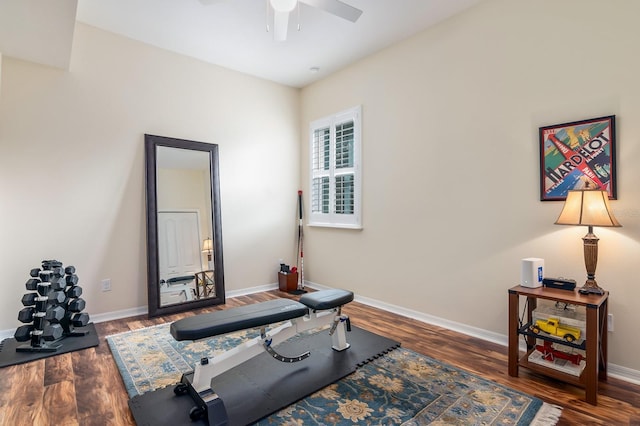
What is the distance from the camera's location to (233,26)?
3.25m

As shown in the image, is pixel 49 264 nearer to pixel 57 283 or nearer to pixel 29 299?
pixel 57 283

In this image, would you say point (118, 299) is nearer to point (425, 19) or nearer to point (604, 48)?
point (425, 19)

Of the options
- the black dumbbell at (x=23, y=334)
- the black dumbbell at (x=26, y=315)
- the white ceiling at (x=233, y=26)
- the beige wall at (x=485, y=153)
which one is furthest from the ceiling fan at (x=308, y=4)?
the black dumbbell at (x=23, y=334)

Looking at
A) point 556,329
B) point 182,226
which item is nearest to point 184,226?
point 182,226

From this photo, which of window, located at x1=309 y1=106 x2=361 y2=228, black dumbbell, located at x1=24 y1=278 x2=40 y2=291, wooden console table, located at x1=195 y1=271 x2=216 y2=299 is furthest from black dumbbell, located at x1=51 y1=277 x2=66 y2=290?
window, located at x1=309 y1=106 x2=361 y2=228

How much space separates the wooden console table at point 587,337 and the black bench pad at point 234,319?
4.57 feet

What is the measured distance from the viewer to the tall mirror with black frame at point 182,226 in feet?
11.8

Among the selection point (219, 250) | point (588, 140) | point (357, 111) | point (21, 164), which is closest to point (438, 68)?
point (357, 111)

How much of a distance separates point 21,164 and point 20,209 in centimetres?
40

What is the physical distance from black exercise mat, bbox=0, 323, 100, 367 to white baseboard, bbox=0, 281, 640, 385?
289mm

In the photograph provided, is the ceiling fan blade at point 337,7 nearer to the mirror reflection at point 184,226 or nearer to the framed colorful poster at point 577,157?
the framed colorful poster at point 577,157

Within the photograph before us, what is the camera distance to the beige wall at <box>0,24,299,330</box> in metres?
2.99

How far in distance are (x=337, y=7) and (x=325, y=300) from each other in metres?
2.04

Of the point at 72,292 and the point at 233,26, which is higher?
the point at 233,26
